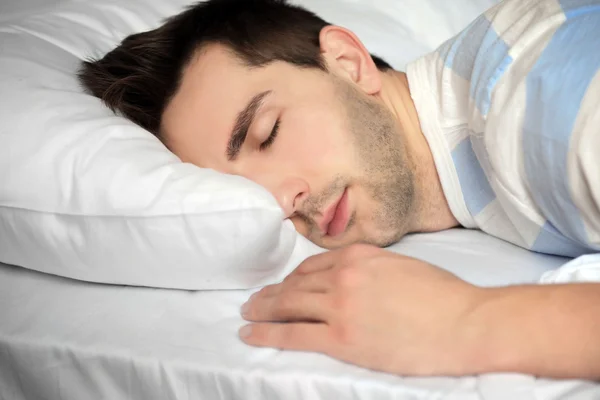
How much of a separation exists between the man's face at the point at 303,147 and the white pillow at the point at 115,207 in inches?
2.9

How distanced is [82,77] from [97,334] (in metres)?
0.58

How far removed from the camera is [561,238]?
103 centimetres

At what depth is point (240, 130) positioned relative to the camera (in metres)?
1.11

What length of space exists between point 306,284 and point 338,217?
280 millimetres

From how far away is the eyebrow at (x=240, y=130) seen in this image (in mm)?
1110

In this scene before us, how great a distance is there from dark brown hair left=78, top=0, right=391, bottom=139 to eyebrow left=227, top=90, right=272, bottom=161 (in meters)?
0.11

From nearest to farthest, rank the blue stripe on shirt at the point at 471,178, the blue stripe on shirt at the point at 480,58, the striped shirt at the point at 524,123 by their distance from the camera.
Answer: the striped shirt at the point at 524,123 → the blue stripe on shirt at the point at 480,58 → the blue stripe on shirt at the point at 471,178

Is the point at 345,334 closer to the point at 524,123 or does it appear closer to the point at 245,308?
the point at 245,308

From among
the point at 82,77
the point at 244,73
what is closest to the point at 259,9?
the point at 244,73

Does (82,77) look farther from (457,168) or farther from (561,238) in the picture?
(561,238)

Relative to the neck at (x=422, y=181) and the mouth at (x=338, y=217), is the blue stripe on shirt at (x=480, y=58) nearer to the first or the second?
the neck at (x=422, y=181)

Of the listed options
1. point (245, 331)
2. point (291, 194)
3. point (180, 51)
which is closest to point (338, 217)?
point (291, 194)

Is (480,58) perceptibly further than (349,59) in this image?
No

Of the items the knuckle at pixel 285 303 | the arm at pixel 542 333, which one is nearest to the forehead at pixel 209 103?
the knuckle at pixel 285 303
